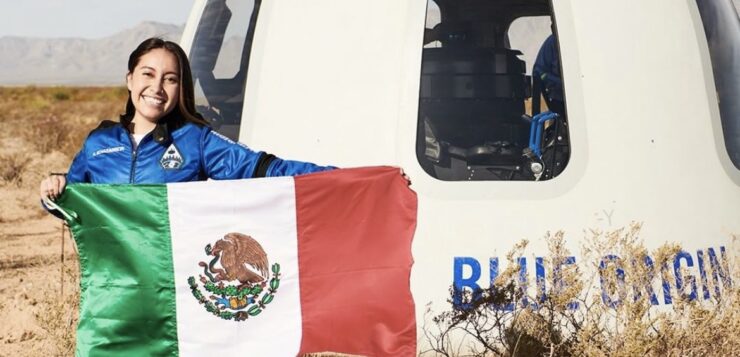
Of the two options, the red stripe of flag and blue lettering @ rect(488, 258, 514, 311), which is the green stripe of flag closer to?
the red stripe of flag

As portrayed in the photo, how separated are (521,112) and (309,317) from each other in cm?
192

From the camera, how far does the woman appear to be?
3875 millimetres

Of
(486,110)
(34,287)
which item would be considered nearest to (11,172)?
(34,287)

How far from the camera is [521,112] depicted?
548cm

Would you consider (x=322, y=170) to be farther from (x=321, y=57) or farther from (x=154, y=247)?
(x=321, y=57)

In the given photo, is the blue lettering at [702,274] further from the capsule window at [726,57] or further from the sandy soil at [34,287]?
the sandy soil at [34,287]

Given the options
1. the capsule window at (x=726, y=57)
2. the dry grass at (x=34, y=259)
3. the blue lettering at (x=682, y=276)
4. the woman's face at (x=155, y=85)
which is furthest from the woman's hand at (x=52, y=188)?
the capsule window at (x=726, y=57)

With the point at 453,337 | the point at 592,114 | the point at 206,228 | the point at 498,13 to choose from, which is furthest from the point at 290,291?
the point at 498,13

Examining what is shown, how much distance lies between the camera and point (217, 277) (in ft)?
12.7

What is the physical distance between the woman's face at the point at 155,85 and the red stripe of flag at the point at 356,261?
21.9 inches

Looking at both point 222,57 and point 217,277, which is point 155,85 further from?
point 222,57

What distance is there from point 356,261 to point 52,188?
3.72 feet

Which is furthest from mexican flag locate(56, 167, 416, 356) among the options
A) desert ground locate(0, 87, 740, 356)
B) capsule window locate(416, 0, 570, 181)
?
capsule window locate(416, 0, 570, 181)

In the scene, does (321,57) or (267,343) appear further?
(321,57)
